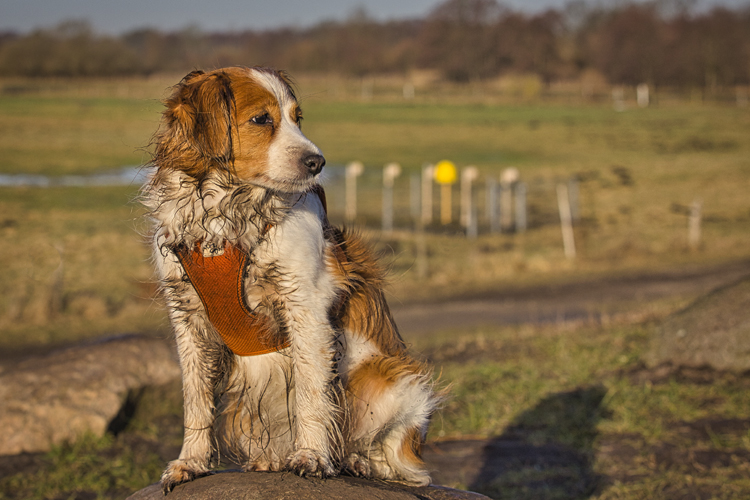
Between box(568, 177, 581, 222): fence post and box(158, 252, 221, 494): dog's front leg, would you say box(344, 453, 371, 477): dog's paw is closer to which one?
box(158, 252, 221, 494): dog's front leg

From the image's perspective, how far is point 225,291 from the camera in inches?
141

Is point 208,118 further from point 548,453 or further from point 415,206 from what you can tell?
point 415,206

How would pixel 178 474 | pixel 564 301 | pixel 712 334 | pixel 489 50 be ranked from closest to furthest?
1. pixel 178 474
2. pixel 712 334
3. pixel 564 301
4. pixel 489 50

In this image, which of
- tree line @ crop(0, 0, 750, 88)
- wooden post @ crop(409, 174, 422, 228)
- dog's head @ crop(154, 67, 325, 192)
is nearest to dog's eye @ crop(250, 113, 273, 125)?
dog's head @ crop(154, 67, 325, 192)

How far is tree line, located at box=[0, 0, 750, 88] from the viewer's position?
79062 millimetres

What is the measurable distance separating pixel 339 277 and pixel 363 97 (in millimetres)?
77041

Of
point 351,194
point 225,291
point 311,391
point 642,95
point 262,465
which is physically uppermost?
point 642,95

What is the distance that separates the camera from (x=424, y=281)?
1914 centimetres

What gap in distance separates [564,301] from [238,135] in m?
13.5

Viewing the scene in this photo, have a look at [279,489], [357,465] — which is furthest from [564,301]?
[279,489]

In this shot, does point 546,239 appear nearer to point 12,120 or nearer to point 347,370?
point 347,370

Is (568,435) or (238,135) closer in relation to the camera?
(238,135)

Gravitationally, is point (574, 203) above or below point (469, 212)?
below

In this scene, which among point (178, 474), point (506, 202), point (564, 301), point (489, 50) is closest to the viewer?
point (178, 474)
